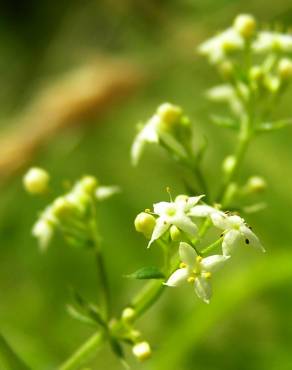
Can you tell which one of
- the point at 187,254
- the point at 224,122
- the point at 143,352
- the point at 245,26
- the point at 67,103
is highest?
the point at 67,103

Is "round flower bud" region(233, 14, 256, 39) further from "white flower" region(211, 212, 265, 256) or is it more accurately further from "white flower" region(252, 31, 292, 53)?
"white flower" region(211, 212, 265, 256)

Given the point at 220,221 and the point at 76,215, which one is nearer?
the point at 220,221

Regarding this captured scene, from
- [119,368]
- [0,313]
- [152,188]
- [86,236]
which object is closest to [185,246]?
[86,236]

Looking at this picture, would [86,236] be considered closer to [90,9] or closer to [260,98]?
[260,98]

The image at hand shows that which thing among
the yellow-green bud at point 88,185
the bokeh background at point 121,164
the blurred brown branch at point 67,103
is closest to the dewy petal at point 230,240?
the yellow-green bud at point 88,185

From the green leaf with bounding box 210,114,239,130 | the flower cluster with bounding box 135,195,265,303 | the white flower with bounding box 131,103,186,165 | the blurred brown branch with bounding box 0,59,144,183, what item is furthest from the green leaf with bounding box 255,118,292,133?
the blurred brown branch with bounding box 0,59,144,183

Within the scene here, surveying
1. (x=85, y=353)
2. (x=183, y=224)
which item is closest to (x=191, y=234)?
(x=183, y=224)

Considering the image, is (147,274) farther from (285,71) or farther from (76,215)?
(285,71)
